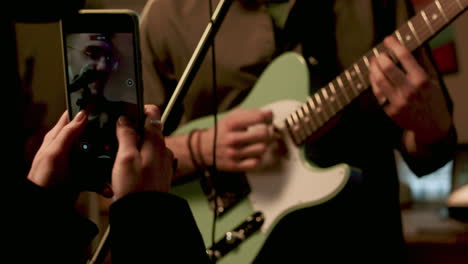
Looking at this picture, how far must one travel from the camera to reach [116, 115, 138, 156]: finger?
54 cm

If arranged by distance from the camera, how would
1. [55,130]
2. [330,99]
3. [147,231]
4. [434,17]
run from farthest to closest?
1. [330,99]
2. [434,17]
3. [55,130]
4. [147,231]

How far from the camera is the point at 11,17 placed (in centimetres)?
73

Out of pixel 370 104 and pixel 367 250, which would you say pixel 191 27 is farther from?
pixel 367 250

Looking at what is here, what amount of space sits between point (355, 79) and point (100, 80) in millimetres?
593

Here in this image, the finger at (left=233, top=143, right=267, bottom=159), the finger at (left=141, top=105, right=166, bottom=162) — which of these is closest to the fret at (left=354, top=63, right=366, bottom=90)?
the finger at (left=233, top=143, right=267, bottom=159)

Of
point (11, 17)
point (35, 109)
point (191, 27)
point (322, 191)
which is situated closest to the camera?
point (11, 17)

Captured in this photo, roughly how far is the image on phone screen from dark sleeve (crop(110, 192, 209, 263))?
0.11m

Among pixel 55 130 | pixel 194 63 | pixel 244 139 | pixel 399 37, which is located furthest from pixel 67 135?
pixel 399 37

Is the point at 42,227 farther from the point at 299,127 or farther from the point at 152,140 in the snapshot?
the point at 299,127

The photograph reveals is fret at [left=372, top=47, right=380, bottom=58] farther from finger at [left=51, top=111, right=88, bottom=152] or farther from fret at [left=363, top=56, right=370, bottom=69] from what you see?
finger at [left=51, top=111, right=88, bottom=152]

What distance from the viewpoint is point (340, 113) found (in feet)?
3.60

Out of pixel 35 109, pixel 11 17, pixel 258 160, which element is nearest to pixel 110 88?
pixel 11 17

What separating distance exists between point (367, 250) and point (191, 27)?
1.95 ft

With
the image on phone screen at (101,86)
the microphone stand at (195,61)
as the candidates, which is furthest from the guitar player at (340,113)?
the image on phone screen at (101,86)
